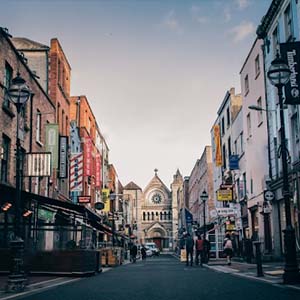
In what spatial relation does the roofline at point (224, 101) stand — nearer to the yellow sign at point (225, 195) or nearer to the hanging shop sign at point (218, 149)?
the hanging shop sign at point (218, 149)

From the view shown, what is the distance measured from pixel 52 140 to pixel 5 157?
7.57 m

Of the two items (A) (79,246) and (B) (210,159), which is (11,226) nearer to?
(A) (79,246)

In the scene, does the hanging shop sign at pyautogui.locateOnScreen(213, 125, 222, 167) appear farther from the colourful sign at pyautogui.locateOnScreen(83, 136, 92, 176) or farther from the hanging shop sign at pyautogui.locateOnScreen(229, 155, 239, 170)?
the colourful sign at pyautogui.locateOnScreen(83, 136, 92, 176)

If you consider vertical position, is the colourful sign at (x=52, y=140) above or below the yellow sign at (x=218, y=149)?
below

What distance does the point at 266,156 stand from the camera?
3111 centimetres

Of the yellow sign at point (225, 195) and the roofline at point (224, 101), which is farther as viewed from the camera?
the roofline at point (224, 101)

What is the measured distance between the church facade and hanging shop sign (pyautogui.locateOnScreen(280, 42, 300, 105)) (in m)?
97.4

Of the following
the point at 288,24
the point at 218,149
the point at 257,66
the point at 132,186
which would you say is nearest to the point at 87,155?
the point at 218,149

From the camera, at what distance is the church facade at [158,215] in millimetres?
118750

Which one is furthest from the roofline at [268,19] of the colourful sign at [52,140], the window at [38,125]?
the window at [38,125]

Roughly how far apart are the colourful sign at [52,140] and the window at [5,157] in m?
6.93

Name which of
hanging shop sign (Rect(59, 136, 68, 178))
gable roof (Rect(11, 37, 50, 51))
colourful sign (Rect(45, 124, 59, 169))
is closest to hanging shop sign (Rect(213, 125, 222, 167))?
hanging shop sign (Rect(59, 136, 68, 178))

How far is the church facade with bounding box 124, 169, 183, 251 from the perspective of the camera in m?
119

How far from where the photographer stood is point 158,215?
12119cm
